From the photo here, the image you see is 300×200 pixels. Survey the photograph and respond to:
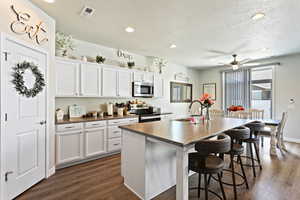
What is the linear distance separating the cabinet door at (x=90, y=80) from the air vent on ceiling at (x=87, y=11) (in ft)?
3.87

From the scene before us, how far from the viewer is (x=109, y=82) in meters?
3.83

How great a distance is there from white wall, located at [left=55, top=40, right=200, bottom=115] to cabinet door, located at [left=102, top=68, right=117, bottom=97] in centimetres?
39

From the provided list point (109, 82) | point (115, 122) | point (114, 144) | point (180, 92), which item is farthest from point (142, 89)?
point (180, 92)

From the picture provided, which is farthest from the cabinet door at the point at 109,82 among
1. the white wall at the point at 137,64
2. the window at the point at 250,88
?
the window at the point at 250,88

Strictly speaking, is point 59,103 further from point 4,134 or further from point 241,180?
point 241,180

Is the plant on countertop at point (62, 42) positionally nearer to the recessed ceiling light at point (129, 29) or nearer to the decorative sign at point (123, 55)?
the recessed ceiling light at point (129, 29)

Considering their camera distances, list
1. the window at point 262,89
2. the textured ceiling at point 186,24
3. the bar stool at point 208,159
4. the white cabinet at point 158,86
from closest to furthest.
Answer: the bar stool at point 208,159
the textured ceiling at point 186,24
the white cabinet at point 158,86
the window at point 262,89

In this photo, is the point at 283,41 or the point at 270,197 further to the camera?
the point at 283,41

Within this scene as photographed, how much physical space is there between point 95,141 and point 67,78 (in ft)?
4.80

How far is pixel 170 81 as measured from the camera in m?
5.93

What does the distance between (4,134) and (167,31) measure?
3.13 meters

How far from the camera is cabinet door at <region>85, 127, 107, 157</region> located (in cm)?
314

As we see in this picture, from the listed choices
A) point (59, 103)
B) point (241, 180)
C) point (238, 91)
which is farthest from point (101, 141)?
point (238, 91)

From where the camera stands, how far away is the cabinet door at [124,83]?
13.3 feet
